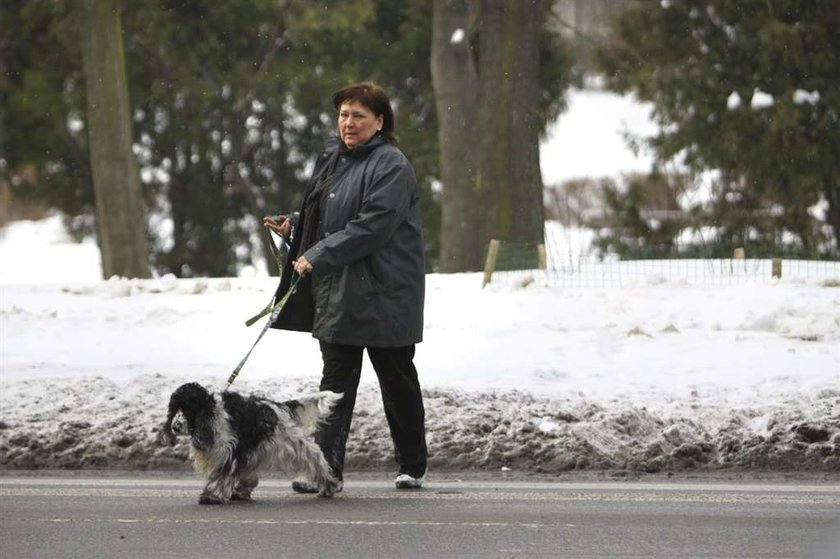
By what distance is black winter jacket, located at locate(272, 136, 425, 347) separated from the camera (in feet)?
26.2

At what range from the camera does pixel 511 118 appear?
71.6 ft

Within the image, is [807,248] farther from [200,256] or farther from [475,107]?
[200,256]

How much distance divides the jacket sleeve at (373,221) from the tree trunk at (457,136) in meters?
15.6

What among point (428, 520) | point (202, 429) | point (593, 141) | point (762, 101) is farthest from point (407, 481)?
point (593, 141)

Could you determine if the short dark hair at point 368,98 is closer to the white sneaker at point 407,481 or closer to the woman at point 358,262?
the woman at point 358,262

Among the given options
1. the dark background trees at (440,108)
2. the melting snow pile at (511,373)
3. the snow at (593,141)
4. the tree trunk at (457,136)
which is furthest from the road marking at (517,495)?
the snow at (593,141)

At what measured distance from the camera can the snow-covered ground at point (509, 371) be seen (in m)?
9.67

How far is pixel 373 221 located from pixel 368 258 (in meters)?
0.21

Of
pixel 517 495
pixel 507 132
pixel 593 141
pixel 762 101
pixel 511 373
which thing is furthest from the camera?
pixel 593 141

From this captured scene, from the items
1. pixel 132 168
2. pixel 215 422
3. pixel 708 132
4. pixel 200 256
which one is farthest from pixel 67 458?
pixel 200 256

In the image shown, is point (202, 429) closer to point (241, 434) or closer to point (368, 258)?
point (241, 434)

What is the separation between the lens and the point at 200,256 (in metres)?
31.0

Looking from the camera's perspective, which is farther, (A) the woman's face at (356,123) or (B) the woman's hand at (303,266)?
(A) the woman's face at (356,123)

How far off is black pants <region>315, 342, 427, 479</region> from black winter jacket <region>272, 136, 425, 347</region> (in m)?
0.16
